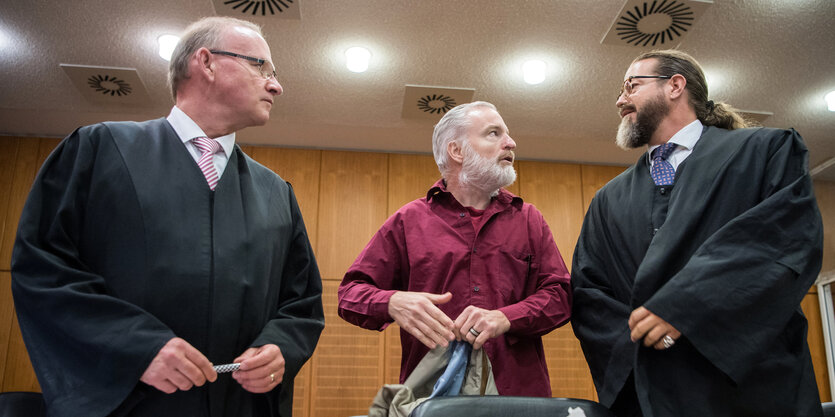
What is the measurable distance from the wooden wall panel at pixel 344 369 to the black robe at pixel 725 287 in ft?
10.5

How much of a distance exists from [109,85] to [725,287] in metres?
3.98

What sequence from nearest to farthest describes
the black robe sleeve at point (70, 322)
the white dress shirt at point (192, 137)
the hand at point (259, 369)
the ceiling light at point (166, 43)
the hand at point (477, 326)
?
the black robe sleeve at point (70, 322) → the hand at point (259, 369) → the white dress shirt at point (192, 137) → the hand at point (477, 326) → the ceiling light at point (166, 43)

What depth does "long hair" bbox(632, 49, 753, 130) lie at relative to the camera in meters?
2.12

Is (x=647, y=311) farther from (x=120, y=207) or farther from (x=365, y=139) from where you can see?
(x=365, y=139)

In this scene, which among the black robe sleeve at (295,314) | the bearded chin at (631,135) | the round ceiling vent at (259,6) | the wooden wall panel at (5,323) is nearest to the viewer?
the black robe sleeve at (295,314)

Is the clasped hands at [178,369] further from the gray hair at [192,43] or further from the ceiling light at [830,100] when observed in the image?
the ceiling light at [830,100]

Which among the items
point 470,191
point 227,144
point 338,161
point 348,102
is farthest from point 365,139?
point 227,144

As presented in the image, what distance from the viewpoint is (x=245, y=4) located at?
3.38m

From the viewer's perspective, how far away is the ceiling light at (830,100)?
4.35 m

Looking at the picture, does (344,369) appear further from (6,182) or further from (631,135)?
(631,135)

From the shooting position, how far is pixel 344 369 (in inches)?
193

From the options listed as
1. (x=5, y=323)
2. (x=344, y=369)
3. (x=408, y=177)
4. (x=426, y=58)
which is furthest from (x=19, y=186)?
(x=426, y=58)

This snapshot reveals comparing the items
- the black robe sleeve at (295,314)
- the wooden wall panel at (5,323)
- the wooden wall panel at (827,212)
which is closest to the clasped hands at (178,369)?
the black robe sleeve at (295,314)

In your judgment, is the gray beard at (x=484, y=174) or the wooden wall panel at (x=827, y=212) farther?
the wooden wall panel at (x=827, y=212)
